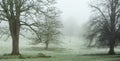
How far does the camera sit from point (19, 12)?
38.4 metres

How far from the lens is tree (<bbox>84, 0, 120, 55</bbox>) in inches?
1939

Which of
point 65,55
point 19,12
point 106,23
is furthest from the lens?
point 106,23

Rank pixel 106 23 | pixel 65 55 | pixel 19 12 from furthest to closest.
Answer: pixel 106 23 → pixel 65 55 → pixel 19 12

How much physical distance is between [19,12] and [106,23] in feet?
57.8

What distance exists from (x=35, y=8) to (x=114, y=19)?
56.1 feet

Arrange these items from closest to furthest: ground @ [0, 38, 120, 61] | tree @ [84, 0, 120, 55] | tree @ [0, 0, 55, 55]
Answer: ground @ [0, 38, 120, 61], tree @ [0, 0, 55, 55], tree @ [84, 0, 120, 55]

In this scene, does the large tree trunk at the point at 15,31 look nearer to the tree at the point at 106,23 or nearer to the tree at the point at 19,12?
the tree at the point at 19,12

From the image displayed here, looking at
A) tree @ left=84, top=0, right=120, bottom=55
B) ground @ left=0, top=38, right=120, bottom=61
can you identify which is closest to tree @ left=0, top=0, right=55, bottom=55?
ground @ left=0, top=38, right=120, bottom=61

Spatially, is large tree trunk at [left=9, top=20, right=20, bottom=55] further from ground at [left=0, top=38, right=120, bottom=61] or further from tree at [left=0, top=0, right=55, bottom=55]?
ground at [left=0, top=38, right=120, bottom=61]

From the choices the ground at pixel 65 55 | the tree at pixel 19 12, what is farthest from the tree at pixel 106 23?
the tree at pixel 19 12

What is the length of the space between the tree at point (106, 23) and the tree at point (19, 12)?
13622 mm

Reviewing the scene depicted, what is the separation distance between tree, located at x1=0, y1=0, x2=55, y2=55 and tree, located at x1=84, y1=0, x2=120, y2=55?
13.6m

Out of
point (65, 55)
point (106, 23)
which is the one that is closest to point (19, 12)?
point (65, 55)

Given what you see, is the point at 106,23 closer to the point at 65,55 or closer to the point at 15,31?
the point at 65,55
